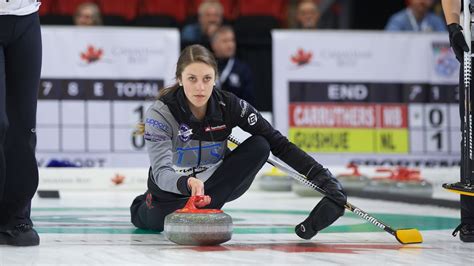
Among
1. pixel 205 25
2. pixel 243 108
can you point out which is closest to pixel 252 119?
pixel 243 108

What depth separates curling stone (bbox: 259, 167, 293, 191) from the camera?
861 cm

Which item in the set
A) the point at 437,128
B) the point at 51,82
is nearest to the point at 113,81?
the point at 51,82

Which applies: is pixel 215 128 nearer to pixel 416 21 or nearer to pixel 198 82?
pixel 198 82

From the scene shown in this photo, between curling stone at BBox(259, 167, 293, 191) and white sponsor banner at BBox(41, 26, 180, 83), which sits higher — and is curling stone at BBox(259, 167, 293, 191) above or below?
below

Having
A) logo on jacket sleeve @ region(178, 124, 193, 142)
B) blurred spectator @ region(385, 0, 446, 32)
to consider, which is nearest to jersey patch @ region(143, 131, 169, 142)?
logo on jacket sleeve @ region(178, 124, 193, 142)

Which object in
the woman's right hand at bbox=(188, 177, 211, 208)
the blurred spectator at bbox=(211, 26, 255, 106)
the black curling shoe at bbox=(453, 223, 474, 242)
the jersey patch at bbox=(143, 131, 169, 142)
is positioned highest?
the blurred spectator at bbox=(211, 26, 255, 106)

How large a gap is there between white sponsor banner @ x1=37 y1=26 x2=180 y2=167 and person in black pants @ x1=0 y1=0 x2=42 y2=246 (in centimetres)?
504

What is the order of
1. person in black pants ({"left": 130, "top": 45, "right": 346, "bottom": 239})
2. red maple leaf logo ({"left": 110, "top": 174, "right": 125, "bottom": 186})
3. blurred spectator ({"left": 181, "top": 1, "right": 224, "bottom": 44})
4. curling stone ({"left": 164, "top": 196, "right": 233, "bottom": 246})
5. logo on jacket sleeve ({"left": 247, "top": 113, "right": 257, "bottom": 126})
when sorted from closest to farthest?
1. curling stone ({"left": 164, "top": 196, "right": 233, "bottom": 246})
2. person in black pants ({"left": 130, "top": 45, "right": 346, "bottom": 239})
3. logo on jacket sleeve ({"left": 247, "top": 113, "right": 257, "bottom": 126})
4. red maple leaf logo ({"left": 110, "top": 174, "right": 125, "bottom": 186})
5. blurred spectator ({"left": 181, "top": 1, "right": 224, "bottom": 44})

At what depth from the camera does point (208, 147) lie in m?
4.24

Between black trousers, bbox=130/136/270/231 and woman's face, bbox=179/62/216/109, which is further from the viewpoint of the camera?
black trousers, bbox=130/136/270/231

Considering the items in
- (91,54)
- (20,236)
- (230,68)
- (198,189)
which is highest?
(91,54)

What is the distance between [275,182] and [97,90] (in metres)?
1.97

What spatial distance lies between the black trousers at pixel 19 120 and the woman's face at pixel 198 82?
631 millimetres

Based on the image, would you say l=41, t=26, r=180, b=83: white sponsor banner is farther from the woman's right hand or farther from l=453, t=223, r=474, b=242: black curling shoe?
the woman's right hand
